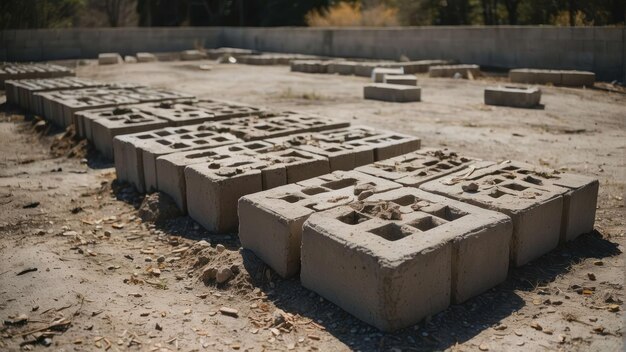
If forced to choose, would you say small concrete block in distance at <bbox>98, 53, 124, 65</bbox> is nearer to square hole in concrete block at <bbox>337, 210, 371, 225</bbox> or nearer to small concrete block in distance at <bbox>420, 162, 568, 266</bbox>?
small concrete block in distance at <bbox>420, 162, 568, 266</bbox>

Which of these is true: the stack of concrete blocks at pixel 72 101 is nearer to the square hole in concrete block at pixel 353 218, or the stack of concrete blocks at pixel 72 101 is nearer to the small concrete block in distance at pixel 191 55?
the square hole in concrete block at pixel 353 218

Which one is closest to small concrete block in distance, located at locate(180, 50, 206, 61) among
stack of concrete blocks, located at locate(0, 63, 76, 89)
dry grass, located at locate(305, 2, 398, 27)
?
dry grass, located at locate(305, 2, 398, 27)

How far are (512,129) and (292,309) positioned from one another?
5.97 meters

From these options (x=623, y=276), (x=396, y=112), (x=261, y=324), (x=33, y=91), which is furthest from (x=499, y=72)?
(x=261, y=324)

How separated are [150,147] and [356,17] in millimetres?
23262

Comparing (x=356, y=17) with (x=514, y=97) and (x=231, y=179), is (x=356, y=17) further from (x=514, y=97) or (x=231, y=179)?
(x=231, y=179)

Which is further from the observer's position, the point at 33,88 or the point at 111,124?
the point at 33,88

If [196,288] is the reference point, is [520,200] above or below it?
above

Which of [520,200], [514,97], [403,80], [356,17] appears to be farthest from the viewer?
[356,17]

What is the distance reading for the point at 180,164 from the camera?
4855mm

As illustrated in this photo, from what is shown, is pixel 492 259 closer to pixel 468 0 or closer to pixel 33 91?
pixel 33 91

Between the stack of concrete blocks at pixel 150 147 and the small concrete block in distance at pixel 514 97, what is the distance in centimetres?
627

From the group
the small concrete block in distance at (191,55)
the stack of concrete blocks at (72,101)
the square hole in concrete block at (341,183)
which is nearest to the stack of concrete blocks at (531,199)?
the square hole in concrete block at (341,183)

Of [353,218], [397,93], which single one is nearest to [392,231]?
[353,218]
